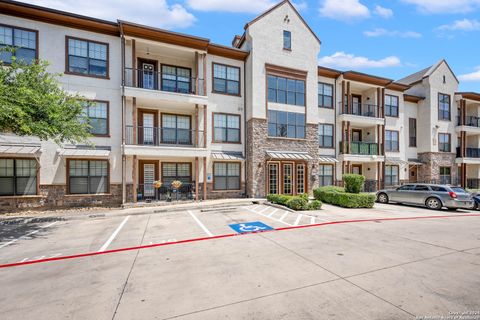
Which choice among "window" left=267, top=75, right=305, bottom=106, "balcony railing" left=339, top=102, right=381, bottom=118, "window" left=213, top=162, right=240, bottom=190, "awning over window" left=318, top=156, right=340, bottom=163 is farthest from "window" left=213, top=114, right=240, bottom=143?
"balcony railing" left=339, top=102, right=381, bottom=118

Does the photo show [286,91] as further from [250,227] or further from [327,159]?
[250,227]

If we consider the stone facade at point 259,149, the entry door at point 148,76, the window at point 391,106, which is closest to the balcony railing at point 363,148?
the window at point 391,106

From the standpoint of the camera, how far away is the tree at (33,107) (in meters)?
8.04

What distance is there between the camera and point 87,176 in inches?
569

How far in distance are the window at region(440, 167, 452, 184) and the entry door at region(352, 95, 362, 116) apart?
39.9ft

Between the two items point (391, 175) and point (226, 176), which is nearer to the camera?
point (226, 176)

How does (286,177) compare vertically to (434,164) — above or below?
below

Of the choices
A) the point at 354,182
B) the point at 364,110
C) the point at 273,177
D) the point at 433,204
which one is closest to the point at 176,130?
the point at 273,177

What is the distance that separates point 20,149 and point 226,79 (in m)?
13.4

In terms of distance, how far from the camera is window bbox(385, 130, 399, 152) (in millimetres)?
23312

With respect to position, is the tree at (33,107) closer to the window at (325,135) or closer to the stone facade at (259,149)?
the stone facade at (259,149)

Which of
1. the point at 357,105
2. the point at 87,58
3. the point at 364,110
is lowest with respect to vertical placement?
the point at 364,110

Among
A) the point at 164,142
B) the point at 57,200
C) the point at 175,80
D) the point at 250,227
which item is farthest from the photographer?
the point at 175,80

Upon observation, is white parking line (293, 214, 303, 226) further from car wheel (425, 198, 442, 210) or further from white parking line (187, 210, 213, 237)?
car wheel (425, 198, 442, 210)
